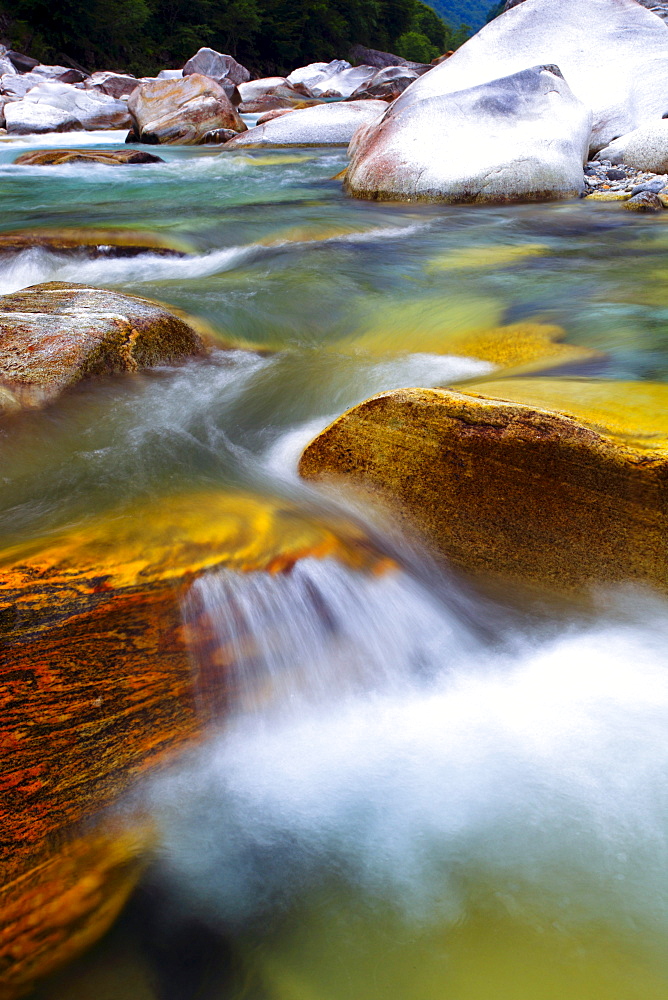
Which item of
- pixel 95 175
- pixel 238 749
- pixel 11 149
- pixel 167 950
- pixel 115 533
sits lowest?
pixel 167 950

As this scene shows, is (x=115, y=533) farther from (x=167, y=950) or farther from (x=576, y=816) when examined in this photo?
(x=576, y=816)

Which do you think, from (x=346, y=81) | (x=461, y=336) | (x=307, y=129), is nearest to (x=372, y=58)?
(x=346, y=81)

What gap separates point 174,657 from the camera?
219 centimetres

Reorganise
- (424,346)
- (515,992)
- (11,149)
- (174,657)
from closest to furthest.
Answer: (515,992)
(174,657)
(424,346)
(11,149)

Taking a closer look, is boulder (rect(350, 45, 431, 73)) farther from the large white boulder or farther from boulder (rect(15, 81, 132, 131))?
the large white boulder

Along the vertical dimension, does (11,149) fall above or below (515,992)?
above

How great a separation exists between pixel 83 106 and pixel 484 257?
22.1 meters

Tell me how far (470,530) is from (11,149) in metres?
18.6

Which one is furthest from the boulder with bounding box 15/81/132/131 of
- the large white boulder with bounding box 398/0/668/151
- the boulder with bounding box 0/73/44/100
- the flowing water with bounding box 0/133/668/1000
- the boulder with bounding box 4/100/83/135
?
the flowing water with bounding box 0/133/668/1000

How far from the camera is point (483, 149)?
940cm

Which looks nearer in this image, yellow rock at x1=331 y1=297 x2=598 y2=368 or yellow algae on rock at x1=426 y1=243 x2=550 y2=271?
yellow rock at x1=331 y1=297 x2=598 y2=368

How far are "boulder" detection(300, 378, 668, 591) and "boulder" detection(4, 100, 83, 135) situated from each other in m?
22.6

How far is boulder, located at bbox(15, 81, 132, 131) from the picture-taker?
74.0 feet

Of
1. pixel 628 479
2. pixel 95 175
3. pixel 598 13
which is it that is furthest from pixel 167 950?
pixel 598 13
